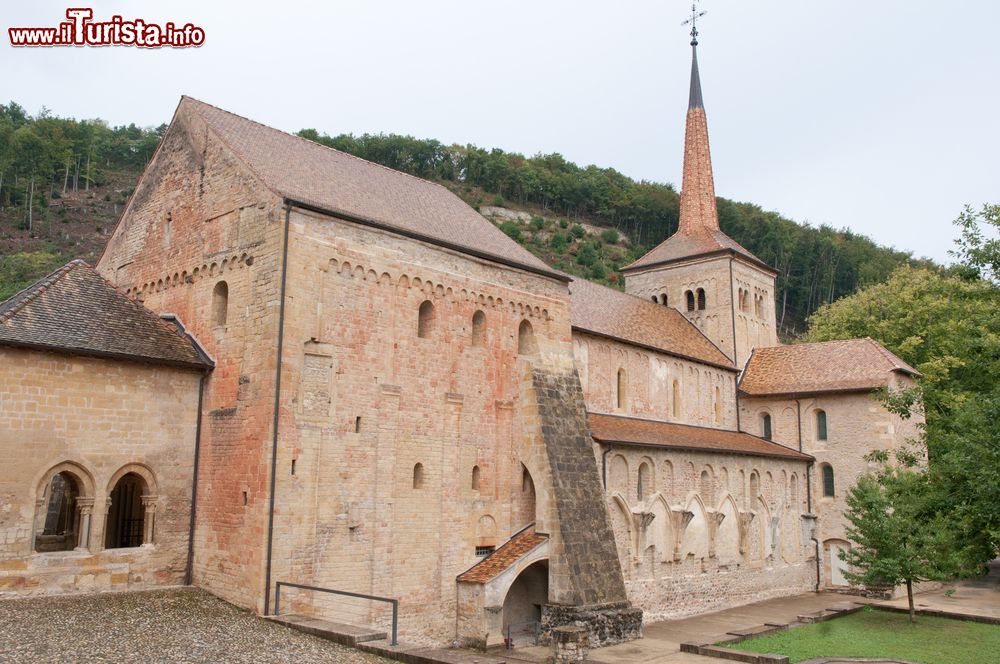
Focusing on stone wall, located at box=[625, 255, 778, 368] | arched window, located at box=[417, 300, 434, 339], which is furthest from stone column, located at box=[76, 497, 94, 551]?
stone wall, located at box=[625, 255, 778, 368]

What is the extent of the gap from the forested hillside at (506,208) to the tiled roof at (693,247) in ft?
144

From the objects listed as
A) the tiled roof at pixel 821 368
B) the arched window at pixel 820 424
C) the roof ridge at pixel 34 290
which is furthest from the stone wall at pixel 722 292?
the roof ridge at pixel 34 290

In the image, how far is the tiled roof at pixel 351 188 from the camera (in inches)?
781

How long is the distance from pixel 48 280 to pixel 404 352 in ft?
26.7

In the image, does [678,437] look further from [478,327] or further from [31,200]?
[31,200]

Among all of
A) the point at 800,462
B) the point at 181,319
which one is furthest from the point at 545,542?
the point at 800,462

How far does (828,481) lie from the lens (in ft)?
115

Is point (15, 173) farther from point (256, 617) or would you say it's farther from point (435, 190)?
point (256, 617)

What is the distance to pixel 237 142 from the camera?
20703 mm

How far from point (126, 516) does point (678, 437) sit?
18.4 m

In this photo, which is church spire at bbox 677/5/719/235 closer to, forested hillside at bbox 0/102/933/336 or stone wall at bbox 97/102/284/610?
stone wall at bbox 97/102/284/610

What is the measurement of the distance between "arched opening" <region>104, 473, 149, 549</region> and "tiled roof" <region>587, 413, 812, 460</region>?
12.6m

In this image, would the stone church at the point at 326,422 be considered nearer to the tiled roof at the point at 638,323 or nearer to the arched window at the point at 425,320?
the arched window at the point at 425,320

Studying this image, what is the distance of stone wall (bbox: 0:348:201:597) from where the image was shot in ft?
52.5
